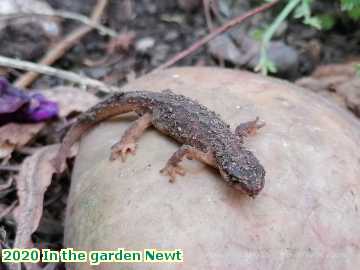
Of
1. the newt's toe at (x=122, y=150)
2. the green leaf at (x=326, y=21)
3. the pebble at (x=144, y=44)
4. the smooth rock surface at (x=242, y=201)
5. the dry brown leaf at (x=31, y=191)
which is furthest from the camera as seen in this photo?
the pebble at (x=144, y=44)

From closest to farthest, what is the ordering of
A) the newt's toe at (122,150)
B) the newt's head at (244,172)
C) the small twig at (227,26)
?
1. the newt's head at (244,172)
2. the newt's toe at (122,150)
3. the small twig at (227,26)

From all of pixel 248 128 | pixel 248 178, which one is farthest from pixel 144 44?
pixel 248 178

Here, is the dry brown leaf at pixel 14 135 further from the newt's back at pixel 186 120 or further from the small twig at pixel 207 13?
the small twig at pixel 207 13

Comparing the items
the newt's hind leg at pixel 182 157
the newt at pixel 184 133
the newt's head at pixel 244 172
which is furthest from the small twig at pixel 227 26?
the newt's head at pixel 244 172

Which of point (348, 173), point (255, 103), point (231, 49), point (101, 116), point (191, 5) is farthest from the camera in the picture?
point (191, 5)

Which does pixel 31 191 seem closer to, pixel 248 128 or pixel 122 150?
pixel 122 150

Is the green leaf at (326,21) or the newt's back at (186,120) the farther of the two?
the green leaf at (326,21)

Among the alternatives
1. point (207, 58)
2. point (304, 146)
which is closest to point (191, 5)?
point (207, 58)

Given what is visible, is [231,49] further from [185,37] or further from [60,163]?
[60,163]

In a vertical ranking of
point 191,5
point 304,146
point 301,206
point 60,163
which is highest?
point 191,5
